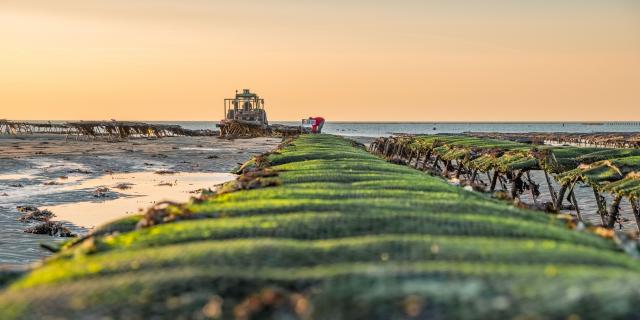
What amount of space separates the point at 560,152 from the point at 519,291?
1646 centimetres

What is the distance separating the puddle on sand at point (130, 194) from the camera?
1603 cm

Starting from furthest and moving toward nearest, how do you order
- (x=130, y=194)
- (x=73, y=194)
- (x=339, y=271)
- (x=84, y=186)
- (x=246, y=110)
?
(x=246, y=110)
(x=84, y=186)
(x=130, y=194)
(x=73, y=194)
(x=339, y=271)

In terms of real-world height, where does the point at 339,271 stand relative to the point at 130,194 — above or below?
above

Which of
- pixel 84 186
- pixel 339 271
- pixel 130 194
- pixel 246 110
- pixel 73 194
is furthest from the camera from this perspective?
pixel 246 110

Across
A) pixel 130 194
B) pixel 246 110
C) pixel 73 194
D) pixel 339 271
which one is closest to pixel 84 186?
pixel 73 194

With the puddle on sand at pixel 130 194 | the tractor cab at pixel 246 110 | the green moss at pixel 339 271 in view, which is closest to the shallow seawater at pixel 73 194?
the puddle on sand at pixel 130 194

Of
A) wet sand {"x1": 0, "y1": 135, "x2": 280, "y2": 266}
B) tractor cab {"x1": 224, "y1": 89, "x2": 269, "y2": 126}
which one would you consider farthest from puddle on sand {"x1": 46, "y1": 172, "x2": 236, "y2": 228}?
tractor cab {"x1": 224, "y1": 89, "x2": 269, "y2": 126}

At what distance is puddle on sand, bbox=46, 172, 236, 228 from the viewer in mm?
16031

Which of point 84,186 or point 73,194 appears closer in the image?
point 73,194

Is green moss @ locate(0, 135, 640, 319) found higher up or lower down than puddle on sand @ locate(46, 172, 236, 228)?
higher up

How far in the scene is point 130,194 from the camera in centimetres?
2077

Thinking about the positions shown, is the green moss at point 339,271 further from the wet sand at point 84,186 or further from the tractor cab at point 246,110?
the tractor cab at point 246,110

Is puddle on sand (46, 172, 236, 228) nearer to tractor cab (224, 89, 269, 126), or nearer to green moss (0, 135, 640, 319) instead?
green moss (0, 135, 640, 319)

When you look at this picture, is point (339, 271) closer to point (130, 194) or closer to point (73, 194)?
point (130, 194)
